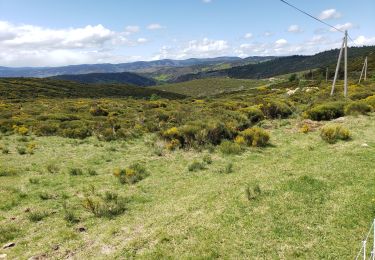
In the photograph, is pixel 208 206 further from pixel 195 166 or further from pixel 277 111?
pixel 277 111

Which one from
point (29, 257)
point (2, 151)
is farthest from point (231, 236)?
point (2, 151)

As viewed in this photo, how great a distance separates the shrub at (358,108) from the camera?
23719 mm

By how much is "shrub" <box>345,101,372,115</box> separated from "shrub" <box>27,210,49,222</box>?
814 inches

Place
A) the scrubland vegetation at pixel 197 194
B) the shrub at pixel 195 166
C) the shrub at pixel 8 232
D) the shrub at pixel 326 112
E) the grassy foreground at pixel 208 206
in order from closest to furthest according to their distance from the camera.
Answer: the grassy foreground at pixel 208 206, the scrubland vegetation at pixel 197 194, the shrub at pixel 8 232, the shrub at pixel 195 166, the shrub at pixel 326 112

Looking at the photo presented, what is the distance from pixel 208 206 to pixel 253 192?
159 cm

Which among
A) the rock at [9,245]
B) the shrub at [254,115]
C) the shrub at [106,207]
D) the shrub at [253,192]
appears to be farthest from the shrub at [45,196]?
the shrub at [254,115]

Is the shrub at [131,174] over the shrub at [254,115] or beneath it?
beneath

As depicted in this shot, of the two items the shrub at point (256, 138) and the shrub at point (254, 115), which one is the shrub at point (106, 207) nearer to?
the shrub at point (256, 138)

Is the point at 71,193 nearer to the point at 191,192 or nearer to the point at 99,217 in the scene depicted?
the point at 99,217

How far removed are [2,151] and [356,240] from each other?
1979 cm

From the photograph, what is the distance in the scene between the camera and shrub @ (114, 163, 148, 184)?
46.7 feet

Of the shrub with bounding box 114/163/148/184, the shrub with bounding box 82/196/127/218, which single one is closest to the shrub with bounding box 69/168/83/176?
the shrub with bounding box 114/163/148/184

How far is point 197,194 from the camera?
11898mm

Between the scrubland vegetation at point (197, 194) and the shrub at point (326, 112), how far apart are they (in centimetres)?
106
